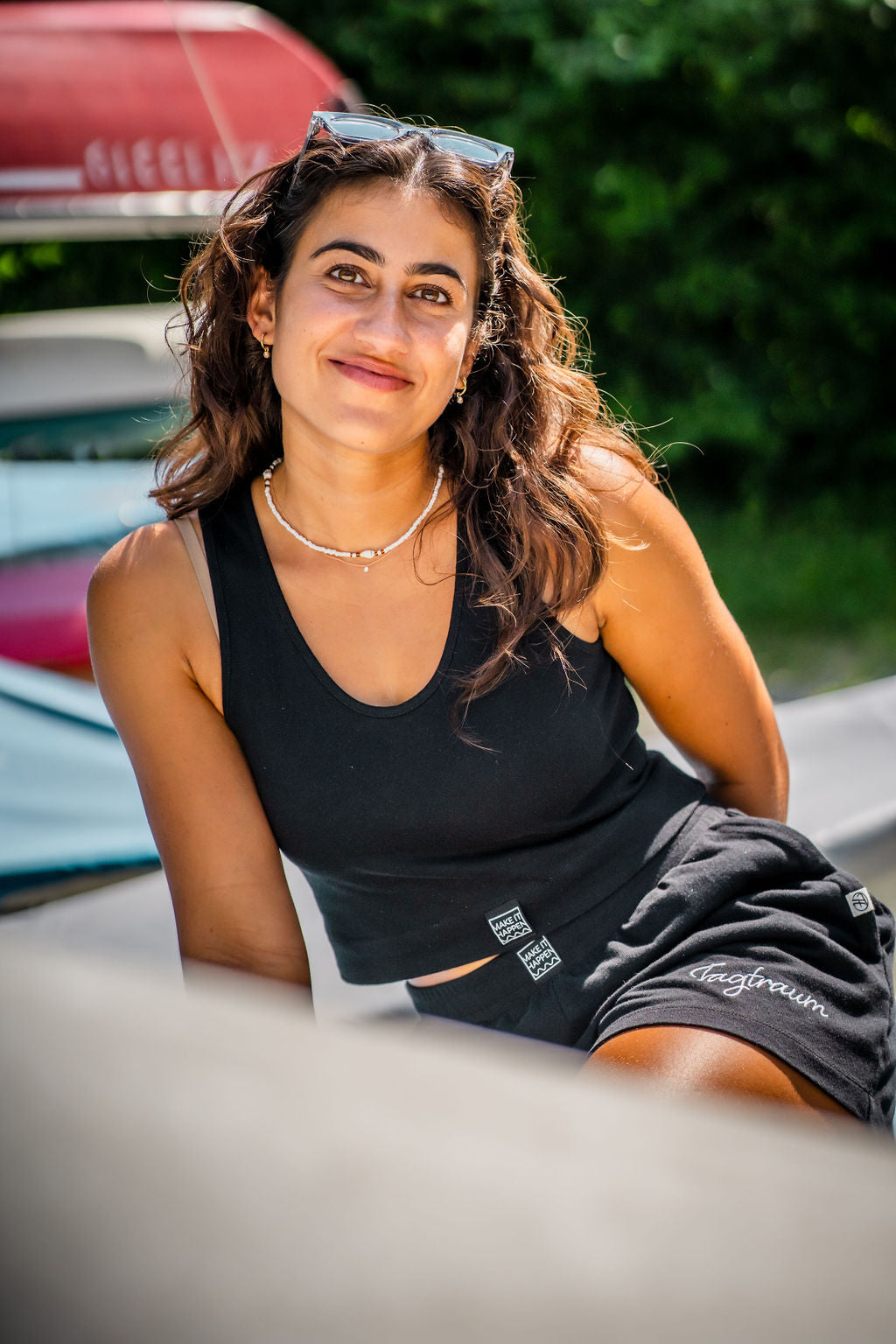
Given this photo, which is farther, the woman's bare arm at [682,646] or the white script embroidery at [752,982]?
the woman's bare arm at [682,646]

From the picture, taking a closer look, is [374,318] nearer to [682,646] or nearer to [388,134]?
[388,134]

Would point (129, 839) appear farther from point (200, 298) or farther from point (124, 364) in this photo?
point (124, 364)

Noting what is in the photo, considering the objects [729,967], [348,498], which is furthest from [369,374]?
[729,967]

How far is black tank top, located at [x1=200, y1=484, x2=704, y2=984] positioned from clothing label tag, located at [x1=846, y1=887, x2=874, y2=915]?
24 centimetres

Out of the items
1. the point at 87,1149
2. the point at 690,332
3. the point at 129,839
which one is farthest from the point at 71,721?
the point at 690,332

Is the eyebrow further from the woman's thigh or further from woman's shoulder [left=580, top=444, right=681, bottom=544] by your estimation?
the woman's thigh

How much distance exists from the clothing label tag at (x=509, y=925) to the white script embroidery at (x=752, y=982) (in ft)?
0.72

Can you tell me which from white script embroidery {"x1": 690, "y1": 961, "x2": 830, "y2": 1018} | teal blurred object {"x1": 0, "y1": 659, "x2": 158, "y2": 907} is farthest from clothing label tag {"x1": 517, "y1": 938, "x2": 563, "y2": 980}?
teal blurred object {"x1": 0, "y1": 659, "x2": 158, "y2": 907}

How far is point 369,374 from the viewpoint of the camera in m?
1.65

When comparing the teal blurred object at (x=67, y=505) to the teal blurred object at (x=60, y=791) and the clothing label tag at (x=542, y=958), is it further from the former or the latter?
the clothing label tag at (x=542, y=958)

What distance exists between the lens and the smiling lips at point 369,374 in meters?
1.65

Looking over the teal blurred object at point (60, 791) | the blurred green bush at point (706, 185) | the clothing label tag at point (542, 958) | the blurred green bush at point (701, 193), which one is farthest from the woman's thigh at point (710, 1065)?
the blurred green bush at point (706, 185)

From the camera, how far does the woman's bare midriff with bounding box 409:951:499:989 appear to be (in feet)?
5.50

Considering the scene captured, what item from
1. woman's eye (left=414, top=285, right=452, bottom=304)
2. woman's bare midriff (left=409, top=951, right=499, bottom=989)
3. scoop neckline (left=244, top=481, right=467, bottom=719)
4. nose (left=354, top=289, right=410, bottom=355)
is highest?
woman's eye (left=414, top=285, right=452, bottom=304)
